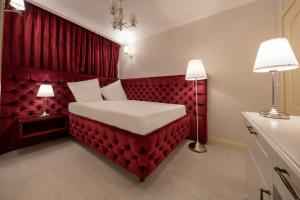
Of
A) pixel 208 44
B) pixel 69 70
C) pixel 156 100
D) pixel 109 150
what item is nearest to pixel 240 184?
pixel 109 150

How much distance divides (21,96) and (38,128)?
61 cm

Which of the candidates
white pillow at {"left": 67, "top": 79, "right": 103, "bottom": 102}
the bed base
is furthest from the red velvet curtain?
the bed base

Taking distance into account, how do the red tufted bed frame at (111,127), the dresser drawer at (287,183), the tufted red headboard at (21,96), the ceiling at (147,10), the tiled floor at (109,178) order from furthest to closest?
the ceiling at (147,10) < the tufted red headboard at (21,96) < the red tufted bed frame at (111,127) < the tiled floor at (109,178) < the dresser drawer at (287,183)

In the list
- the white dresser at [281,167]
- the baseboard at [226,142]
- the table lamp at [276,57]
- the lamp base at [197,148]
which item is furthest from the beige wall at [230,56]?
the white dresser at [281,167]

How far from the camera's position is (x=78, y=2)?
89.8 inches

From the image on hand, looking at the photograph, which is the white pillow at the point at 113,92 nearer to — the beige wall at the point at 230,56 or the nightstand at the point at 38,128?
the nightstand at the point at 38,128

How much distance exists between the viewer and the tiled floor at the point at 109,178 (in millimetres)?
1192

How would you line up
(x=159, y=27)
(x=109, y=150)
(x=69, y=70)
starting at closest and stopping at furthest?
(x=109, y=150), (x=69, y=70), (x=159, y=27)

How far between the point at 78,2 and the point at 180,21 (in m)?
1.98

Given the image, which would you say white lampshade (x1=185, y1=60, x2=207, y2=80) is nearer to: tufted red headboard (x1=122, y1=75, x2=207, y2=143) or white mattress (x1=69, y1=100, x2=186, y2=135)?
tufted red headboard (x1=122, y1=75, x2=207, y2=143)

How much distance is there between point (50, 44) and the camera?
8.25ft

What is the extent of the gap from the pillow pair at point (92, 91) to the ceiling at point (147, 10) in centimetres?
134

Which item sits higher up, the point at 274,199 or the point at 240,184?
the point at 274,199

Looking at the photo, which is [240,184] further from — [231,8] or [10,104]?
[10,104]
